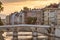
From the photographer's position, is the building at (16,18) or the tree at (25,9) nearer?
the building at (16,18)

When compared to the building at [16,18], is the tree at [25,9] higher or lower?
higher

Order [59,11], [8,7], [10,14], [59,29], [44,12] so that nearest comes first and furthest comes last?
[59,29] < [59,11] < [44,12] < [10,14] < [8,7]

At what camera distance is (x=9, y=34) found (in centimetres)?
2470

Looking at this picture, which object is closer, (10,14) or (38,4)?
(10,14)

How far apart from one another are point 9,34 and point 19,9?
37.4 feet

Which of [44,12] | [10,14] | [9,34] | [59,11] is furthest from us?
[10,14]

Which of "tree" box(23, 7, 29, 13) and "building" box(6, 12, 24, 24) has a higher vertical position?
"tree" box(23, 7, 29, 13)

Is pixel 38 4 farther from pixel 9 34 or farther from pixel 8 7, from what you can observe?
pixel 9 34

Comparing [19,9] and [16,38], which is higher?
[19,9]

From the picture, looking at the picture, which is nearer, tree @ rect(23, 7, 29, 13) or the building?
the building

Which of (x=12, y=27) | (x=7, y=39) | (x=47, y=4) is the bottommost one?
(x=7, y=39)

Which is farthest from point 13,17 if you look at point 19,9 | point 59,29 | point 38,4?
point 59,29

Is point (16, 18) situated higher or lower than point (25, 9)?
lower

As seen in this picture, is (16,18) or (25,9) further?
(25,9)
